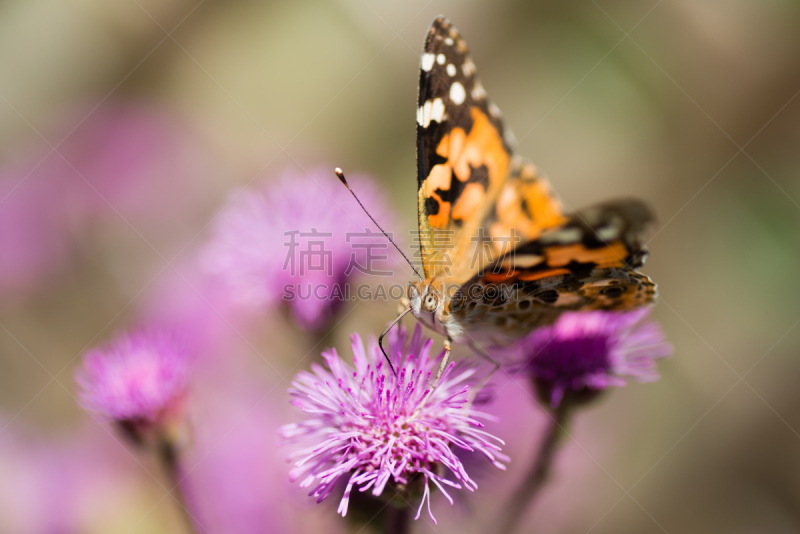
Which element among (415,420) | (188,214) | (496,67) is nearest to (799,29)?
(496,67)

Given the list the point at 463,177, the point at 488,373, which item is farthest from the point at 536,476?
the point at 463,177

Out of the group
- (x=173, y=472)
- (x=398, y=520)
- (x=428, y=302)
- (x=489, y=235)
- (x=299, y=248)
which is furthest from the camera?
(x=299, y=248)

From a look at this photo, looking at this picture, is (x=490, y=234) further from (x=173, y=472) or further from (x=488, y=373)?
(x=173, y=472)

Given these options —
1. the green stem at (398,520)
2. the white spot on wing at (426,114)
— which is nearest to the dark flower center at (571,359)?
the green stem at (398,520)

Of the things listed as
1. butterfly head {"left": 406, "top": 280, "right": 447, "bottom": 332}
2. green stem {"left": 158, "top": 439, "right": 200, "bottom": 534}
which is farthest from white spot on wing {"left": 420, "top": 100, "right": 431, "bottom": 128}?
green stem {"left": 158, "top": 439, "right": 200, "bottom": 534}

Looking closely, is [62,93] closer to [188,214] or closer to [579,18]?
[188,214]

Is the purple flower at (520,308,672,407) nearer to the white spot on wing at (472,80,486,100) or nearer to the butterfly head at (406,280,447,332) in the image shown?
the butterfly head at (406,280,447,332)
